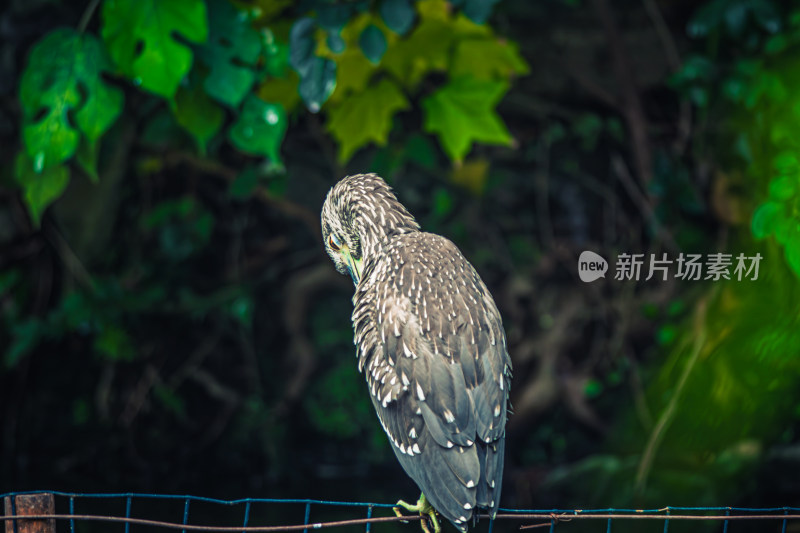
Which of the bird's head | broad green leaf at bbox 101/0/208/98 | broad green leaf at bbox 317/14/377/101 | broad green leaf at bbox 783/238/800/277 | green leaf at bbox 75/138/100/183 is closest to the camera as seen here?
the bird's head

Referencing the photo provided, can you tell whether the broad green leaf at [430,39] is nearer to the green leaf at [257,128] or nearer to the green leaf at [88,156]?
the green leaf at [257,128]

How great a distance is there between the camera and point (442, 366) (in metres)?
1.27

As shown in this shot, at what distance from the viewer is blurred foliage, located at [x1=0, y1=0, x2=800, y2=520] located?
2.92 m

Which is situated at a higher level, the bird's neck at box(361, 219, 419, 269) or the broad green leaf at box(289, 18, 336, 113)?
the bird's neck at box(361, 219, 419, 269)

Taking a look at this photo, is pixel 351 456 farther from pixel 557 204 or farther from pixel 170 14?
pixel 170 14

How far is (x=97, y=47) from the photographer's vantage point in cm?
223

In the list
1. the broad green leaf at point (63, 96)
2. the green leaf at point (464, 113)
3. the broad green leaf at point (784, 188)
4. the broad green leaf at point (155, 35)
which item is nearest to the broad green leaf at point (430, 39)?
the green leaf at point (464, 113)

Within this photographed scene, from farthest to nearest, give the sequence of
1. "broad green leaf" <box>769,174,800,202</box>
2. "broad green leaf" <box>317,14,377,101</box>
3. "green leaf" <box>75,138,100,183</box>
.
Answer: "broad green leaf" <box>317,14,377,101</box>
"green leaf" <box>75,138,100,183</box>
"broad green leaf" <box>769,174,800,202</box>

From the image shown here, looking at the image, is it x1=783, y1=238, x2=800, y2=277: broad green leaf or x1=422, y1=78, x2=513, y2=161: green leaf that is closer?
x1=783, y1=238, x2=800, y2=277: broad green leaf

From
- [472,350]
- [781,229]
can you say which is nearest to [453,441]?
[472,350]

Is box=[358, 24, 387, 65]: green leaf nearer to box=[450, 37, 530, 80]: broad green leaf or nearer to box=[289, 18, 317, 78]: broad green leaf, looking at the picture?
box=[289, 18, 317, 78]: broad green leaf

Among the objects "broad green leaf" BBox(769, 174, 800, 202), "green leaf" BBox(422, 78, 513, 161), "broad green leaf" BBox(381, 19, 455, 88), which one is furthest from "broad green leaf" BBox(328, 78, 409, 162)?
"broad green leaf" BBox(769, 174, 800, 202)

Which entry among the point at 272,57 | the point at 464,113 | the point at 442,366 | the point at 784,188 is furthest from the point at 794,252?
the point at 272,57

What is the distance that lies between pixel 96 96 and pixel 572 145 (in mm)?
2123
